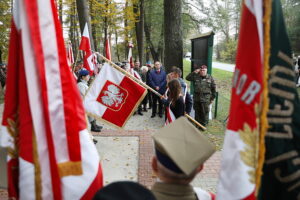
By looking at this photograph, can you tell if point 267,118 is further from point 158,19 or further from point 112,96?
point 158,19

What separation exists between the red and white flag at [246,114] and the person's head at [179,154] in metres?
0.19

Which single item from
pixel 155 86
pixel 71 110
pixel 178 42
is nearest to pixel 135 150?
pixel 155 86

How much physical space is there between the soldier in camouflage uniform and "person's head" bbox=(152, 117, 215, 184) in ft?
18.3

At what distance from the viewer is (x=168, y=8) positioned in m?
8.37

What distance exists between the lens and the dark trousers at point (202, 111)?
7.40 m

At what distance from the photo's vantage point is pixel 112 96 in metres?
4.71

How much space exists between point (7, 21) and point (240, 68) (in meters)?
24.0

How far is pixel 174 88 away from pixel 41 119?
348 centimetres

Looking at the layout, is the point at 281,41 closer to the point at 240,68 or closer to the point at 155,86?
the point at 240,68

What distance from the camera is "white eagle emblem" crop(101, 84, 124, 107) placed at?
4.66 metres

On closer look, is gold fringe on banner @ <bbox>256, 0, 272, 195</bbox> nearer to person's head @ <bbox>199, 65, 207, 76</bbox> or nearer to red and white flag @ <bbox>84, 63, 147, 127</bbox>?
red and white flag @ <bbox>84, 63, 147, 127</bbox>

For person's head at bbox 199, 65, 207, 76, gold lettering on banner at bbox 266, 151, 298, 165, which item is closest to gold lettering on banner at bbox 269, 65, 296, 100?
gold lettering on banner at bbox 266, 151, 298, 165

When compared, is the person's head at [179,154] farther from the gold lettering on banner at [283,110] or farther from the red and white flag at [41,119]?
the red and white flag at [41,119]

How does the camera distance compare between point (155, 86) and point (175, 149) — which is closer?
point (175, 149)
